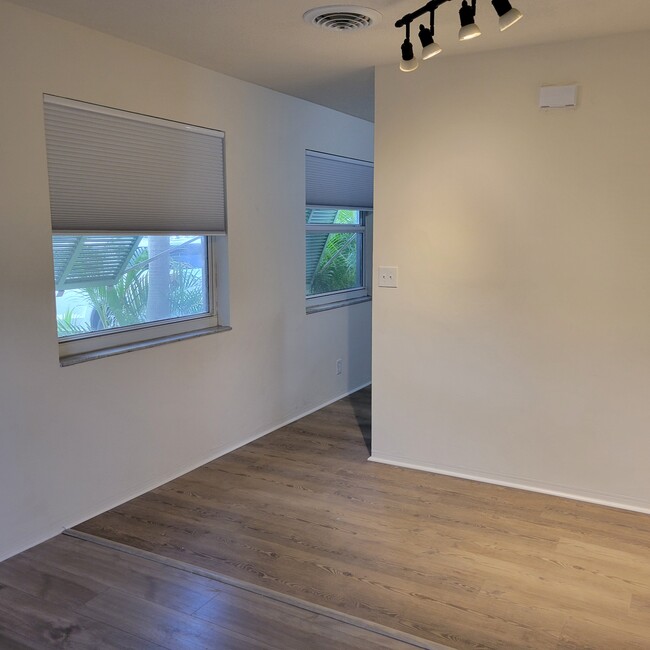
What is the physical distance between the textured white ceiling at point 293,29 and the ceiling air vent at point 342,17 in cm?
5

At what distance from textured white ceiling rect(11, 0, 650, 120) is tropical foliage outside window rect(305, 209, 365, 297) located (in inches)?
58.8

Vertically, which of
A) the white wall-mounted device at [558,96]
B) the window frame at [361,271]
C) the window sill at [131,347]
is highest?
the white wall-mounted device at [558,96]

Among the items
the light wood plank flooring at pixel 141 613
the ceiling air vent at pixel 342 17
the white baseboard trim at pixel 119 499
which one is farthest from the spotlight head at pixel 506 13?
the white baseboard trim at pixel 119 499

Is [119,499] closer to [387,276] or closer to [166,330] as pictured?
[166,330]

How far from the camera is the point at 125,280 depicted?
3.36 metres

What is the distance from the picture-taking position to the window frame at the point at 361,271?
4.91 meters

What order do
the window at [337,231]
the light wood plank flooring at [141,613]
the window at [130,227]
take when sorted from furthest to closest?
the window at [337,231]
the window at [130,227]
the light wood plank flooring at [141,613]

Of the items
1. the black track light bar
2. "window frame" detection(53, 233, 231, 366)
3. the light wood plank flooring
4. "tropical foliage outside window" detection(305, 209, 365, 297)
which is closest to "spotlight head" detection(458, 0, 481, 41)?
the black track light bar

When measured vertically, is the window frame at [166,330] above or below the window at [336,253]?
below

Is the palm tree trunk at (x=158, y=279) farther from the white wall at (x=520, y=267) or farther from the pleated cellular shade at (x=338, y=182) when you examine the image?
the pleated cellular shade at (x=338, y=182)

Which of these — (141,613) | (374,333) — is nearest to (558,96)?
(374,333)


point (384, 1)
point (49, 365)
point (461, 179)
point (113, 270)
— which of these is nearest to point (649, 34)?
point (461, 179)

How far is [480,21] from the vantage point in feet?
9.14

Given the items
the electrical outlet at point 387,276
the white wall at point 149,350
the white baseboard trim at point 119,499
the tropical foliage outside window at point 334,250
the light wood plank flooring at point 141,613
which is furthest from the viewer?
the tropical foliage outside window at point 334,250
